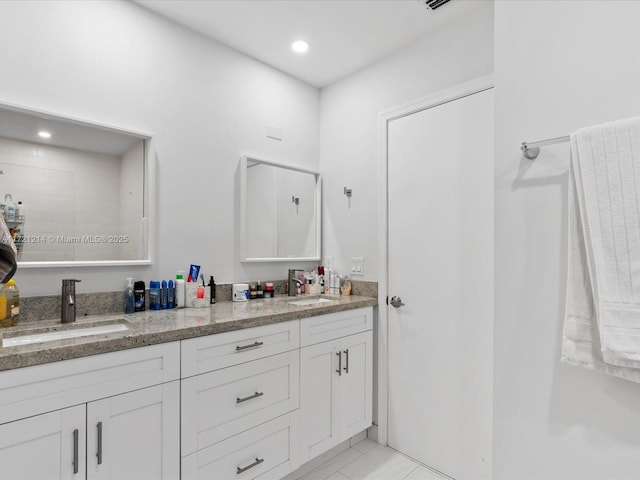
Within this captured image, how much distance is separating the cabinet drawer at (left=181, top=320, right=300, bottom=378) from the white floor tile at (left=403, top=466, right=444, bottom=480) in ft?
3.43

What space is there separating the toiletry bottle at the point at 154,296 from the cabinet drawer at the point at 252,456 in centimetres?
78

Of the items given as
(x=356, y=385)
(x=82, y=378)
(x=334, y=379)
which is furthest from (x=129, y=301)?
(x=356, y=385)

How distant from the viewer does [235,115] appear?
2.35 metres

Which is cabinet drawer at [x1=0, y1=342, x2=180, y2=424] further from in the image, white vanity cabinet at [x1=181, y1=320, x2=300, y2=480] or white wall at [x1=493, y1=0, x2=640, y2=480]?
white wall at [x1=493, y1=0, x2=640, y2=480]

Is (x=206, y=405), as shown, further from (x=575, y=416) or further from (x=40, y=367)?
(x=575, y=416)

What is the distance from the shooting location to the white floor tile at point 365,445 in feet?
7.54

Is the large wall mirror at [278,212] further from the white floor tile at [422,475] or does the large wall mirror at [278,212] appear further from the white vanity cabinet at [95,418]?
the white floor tile at [422,475]

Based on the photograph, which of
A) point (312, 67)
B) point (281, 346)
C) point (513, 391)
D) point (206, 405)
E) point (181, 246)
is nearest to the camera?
point (513, 391)

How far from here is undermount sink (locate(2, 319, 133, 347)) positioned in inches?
55.7

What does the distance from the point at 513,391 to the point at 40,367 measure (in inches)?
61.9

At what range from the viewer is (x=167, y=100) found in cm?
204

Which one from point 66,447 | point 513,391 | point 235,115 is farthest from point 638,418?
point 235,115

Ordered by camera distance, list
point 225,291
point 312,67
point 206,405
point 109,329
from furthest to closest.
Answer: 1. point 312,67
2. point 225,291
3. point 109,329
4. point 206,405

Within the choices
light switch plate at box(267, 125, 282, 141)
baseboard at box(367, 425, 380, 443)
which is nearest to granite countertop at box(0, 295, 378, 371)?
baseboard at box(367, 425, 380, 443)
